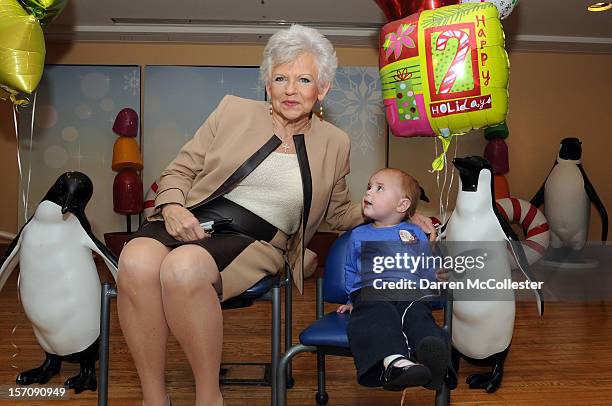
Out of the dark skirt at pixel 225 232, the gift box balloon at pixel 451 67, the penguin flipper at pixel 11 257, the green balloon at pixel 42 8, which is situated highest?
the green balloon at pixel 42 8

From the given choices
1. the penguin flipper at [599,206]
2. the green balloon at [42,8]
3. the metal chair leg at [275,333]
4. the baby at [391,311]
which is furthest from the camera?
the penguin flipper at [599,206]

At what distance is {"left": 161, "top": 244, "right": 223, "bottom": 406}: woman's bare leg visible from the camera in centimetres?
146

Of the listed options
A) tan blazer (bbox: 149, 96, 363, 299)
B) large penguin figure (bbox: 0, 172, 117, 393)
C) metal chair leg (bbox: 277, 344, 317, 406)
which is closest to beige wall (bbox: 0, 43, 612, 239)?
large penguin figure (bbox: 0, 172, 117, 393)

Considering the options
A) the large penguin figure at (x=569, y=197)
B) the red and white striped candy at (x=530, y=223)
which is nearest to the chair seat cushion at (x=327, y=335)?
the red and white striped candy at (x=530, y=223)

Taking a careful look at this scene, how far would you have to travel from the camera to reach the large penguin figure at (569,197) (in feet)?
14.1

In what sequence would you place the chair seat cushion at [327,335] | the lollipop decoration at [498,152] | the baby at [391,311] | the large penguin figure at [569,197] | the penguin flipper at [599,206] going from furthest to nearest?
1. the lollipop decoration at [498,152]
2. the large penguin figure at [569,197]
3. the penguin flipper at [599,206]
4. the chair seat cushion at [327,335]
5. the baby at [391,311]

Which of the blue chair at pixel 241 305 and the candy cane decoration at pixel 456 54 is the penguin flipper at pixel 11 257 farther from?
the candy cane decoration at pixel 456 54

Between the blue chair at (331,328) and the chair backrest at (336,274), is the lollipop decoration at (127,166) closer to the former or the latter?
the blue chair at (331,328)

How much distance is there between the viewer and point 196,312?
4.81 ft

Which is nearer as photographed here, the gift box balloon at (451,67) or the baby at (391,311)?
the baby at (391,311)

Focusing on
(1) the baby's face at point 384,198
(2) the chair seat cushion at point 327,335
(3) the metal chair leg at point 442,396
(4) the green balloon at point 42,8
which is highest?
(4) the green balloon at point 42,8

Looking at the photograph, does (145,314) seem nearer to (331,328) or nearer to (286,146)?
(331,328)

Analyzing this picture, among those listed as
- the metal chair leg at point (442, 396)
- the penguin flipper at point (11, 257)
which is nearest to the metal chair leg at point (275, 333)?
the metal chair leg at point (442, 396)

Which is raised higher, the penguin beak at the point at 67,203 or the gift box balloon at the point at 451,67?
the gift box balloon at the point at 451,67
